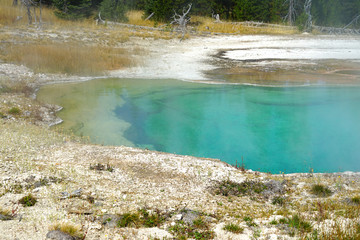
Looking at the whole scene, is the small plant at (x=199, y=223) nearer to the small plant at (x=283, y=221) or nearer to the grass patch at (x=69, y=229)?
the small plant at (x=283, y=221)

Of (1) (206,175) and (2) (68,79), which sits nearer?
(1) (206,175)

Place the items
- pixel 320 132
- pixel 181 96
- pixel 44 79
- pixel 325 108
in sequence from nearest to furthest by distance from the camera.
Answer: pixel 320 132, pixel 325 108, pixel 181 96, pixel 44 79

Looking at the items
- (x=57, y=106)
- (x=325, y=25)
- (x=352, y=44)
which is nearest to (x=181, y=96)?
(x=57, y=106)

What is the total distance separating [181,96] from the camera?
1416 cm

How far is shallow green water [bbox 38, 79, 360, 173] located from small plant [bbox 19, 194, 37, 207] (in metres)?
4.23

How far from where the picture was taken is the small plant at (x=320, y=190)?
601 cm

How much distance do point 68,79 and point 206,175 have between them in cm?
1110

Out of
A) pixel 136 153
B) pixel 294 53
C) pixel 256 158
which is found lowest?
pixel 256 158

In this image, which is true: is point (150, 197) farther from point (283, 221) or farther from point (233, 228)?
point (283, 221)

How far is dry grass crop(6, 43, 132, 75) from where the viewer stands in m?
16.3

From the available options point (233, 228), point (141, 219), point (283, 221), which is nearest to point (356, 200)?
point (283, 221)

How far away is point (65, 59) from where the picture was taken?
16.9 meters

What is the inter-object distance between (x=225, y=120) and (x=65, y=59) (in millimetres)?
9609

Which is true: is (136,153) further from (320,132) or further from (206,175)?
(320,132)
